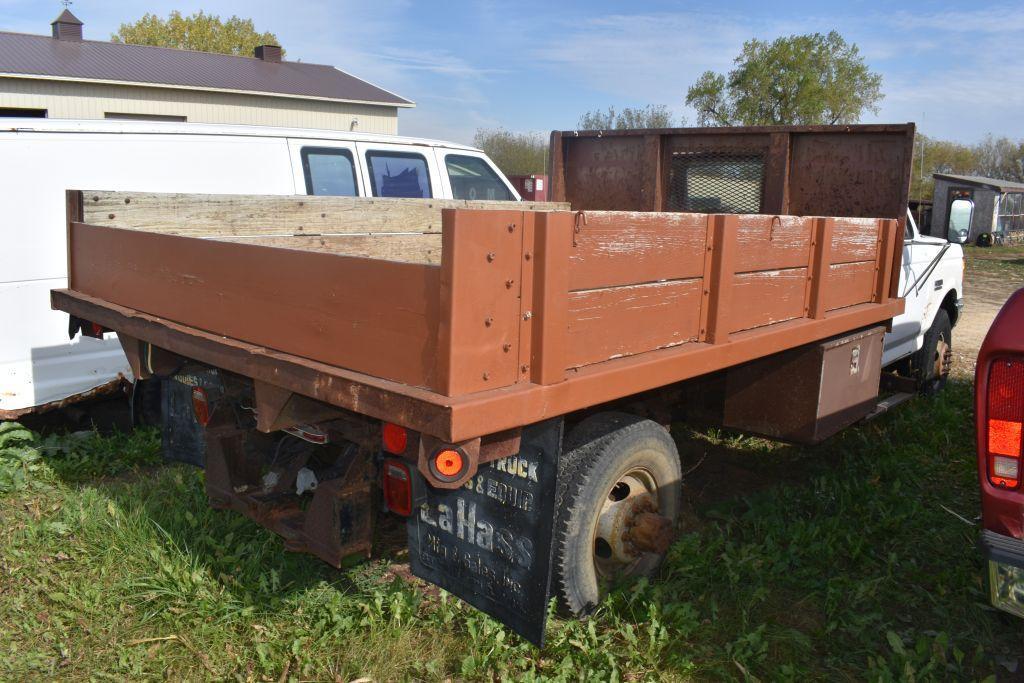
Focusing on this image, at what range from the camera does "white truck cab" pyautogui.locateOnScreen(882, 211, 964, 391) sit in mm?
5626

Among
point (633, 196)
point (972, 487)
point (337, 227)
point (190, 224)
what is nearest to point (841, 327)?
point (972, 487)

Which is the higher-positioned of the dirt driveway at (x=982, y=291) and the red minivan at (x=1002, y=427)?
the red minivan at (x=1002, y=427)

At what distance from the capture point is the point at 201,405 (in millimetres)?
3262

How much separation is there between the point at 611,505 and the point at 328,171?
12.0 ft

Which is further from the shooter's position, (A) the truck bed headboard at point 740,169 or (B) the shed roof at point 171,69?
(B) the shed roof at point 171,69

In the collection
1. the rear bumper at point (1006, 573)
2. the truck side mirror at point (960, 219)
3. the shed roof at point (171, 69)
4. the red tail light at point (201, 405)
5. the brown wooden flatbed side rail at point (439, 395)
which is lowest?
the rear bumper at point (1006, 573)

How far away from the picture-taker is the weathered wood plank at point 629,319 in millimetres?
2293

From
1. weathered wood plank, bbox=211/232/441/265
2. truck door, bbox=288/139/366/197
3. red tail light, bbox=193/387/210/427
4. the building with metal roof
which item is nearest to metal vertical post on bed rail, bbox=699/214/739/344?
weathered wood plank, bbox=211/232/441/265

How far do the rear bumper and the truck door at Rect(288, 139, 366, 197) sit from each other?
177 inches

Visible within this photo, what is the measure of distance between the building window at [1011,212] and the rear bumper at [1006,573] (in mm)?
32939

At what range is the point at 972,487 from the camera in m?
4.50

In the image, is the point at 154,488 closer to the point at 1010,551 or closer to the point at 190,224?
the point at 190,224

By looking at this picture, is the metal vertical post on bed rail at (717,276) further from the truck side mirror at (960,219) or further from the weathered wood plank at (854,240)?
the truck side mirror at (960,219)

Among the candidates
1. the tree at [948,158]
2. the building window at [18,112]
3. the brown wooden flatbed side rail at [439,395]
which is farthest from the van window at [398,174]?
the tree at [948,158]
